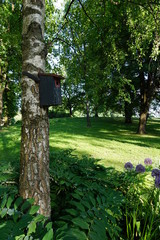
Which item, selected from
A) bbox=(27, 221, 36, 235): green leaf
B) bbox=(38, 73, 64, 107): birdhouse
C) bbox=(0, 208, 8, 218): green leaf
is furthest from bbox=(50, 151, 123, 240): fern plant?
bbox=(38, 73, 64, 107): birdhouse

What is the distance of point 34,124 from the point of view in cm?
164

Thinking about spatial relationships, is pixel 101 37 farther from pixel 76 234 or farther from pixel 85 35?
pixel 76 234

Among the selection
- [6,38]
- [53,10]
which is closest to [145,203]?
[6,38]

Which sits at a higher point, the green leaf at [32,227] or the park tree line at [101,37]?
the park tree line at [101,37]

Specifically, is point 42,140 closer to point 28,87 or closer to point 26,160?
point 26,160

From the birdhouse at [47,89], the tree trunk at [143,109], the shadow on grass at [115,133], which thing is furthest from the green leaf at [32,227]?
the tree trunk at [143,109]

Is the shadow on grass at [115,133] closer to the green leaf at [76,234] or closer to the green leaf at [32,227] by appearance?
the green leaf at [76,234]

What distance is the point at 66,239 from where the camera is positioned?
0.93 metres

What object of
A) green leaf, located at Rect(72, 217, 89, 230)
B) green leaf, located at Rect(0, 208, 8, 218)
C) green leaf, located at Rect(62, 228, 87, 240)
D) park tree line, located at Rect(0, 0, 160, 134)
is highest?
park tree line, located at Rect(0, 0, 160, 134)

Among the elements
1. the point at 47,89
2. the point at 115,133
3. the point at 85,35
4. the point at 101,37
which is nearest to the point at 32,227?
the point at 47,89

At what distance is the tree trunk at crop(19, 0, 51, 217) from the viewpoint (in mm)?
1615

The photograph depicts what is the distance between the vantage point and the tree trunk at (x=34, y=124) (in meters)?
1.62

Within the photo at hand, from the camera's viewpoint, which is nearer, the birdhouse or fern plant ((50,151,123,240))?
fern plant ((50,151,123,240))

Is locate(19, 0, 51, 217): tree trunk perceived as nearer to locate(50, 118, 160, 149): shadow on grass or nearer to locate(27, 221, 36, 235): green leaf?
locate(27, 221, 36, 235): green leaf
